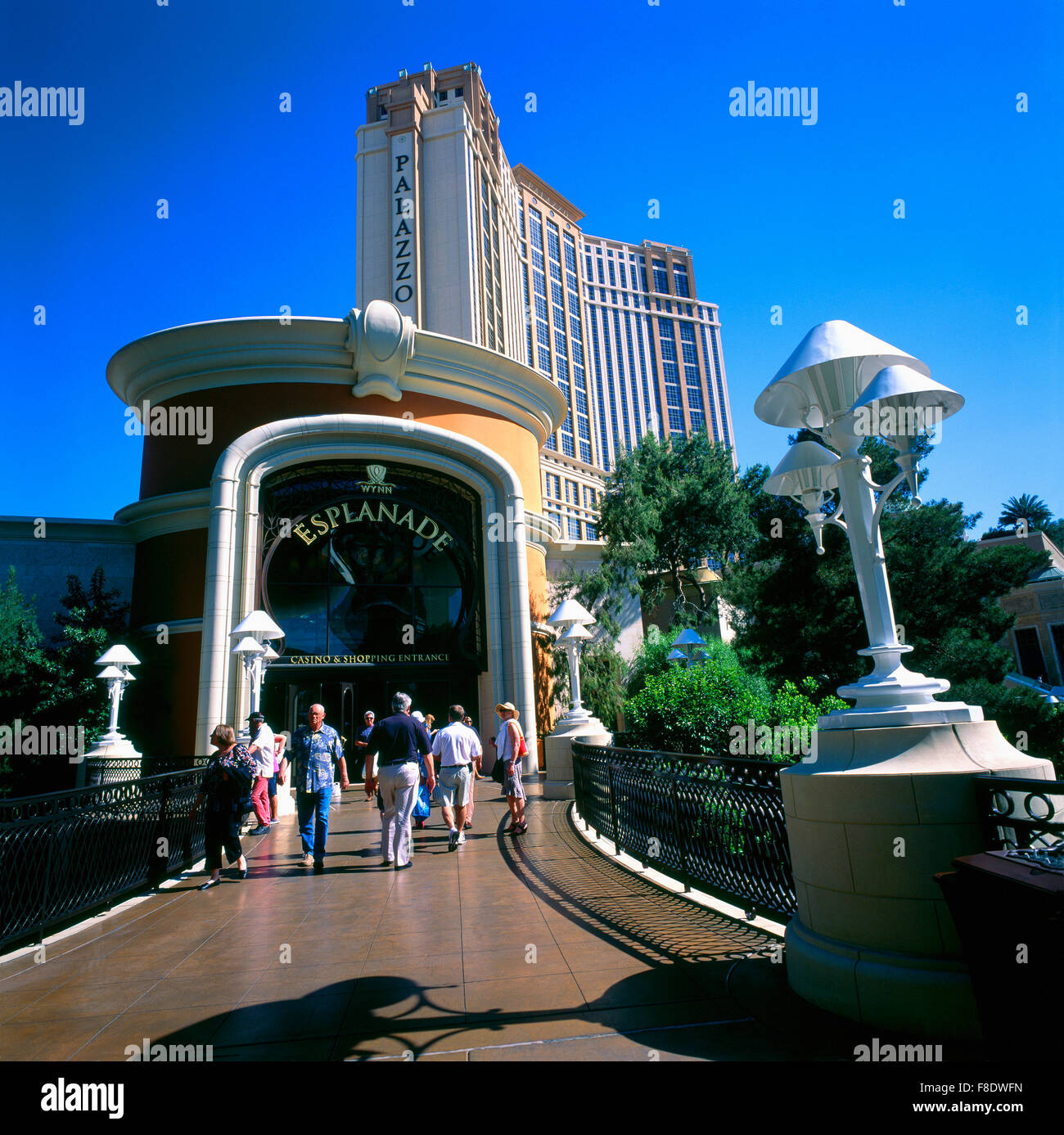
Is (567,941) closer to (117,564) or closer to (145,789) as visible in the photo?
(145,789)

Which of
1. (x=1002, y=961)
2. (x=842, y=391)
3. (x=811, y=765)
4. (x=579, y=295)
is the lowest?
(x=1002, y=961)

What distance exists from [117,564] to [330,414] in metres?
6.49

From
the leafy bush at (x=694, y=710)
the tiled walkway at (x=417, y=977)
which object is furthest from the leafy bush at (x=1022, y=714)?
the tiled walkway at (x=417, y=977)

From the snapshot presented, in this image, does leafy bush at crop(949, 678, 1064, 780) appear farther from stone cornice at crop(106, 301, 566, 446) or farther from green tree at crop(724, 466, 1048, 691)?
stone cornice at crop(106, 301, 566, 446)

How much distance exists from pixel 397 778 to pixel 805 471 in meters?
5.03

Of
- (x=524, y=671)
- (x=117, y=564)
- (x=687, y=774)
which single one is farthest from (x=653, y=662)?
(x=117, y=564)

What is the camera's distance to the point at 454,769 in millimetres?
8000

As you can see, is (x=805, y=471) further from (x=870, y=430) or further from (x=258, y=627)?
(x=258, y=627)

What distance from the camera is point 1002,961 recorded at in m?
2.40

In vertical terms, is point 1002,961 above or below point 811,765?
below

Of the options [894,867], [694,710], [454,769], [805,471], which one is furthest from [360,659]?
[894,867]

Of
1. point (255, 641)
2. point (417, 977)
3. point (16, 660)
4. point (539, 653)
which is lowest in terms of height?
Result: point (417, 977)
